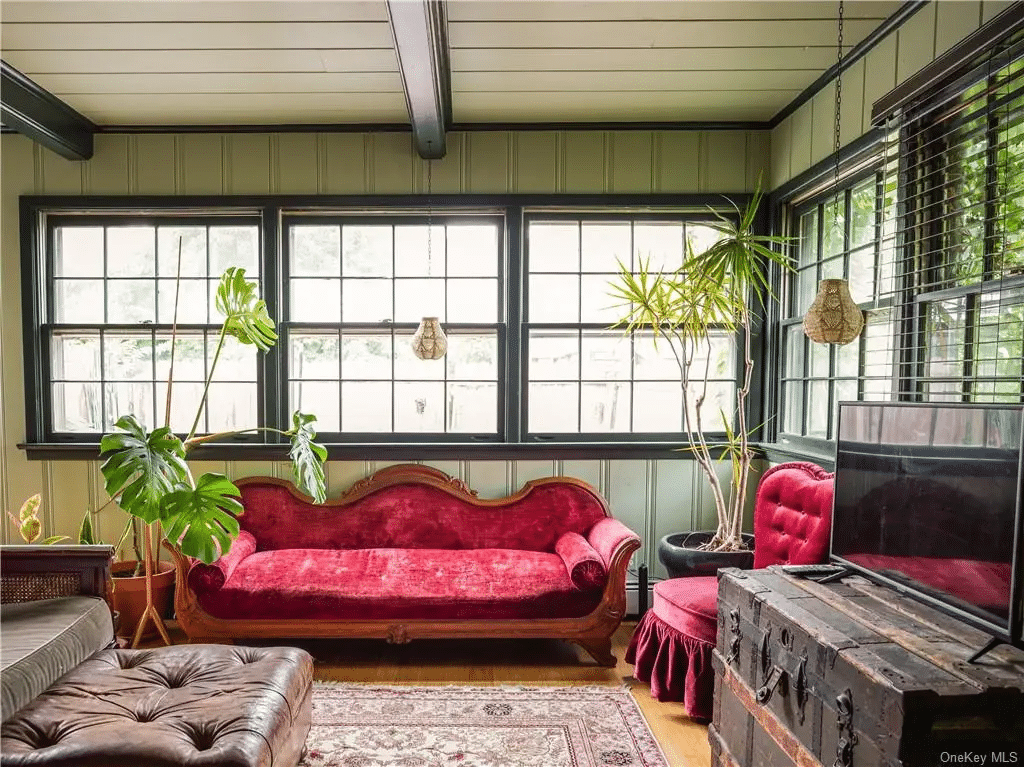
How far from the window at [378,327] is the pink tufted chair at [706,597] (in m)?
1.03

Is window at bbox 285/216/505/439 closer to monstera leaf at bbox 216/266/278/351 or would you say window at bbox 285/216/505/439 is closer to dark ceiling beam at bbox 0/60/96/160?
monstera leaf at bbox 216/266/278/351

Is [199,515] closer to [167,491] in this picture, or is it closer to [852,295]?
[167,491]

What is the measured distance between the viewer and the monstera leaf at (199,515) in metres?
2.55

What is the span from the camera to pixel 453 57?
2.90 metres

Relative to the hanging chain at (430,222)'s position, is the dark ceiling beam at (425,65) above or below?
above

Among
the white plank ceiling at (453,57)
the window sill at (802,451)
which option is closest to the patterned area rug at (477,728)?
the window sill at (802,451)

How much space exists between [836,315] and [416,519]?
233cm

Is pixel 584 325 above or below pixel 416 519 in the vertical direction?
above

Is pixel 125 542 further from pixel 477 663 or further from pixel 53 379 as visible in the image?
pixel 477 663

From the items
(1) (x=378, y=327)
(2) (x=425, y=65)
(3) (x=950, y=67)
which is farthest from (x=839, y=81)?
(1) (x=378, y=327)

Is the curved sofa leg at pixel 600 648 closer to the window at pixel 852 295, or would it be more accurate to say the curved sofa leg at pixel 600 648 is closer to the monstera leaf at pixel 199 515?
the window at pixel 852 295

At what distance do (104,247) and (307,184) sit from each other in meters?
1.26

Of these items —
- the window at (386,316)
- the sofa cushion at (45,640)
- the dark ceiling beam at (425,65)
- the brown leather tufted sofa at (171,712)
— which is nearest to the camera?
the brown leather tufted sofa at (171,712)

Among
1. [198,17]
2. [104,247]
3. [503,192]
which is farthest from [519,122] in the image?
[104,247]
